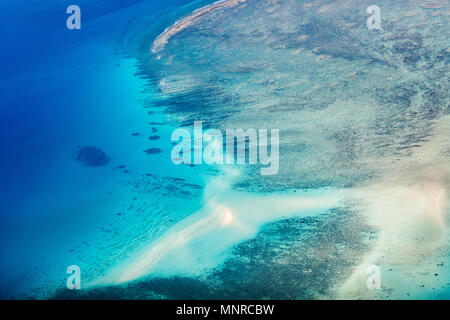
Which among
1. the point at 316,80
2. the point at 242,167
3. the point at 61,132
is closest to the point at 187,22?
the point at 316,80

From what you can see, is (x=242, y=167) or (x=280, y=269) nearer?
(x=280, y=269)

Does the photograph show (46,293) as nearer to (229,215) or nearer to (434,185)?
(229,215)

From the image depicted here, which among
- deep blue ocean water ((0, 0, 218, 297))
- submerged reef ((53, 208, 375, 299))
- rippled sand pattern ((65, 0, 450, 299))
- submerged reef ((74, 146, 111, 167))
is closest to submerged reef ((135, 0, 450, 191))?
rippled sand pattern ((65, 0, 450, 299))

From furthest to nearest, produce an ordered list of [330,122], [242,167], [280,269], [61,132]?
[61,132] → [330,122] → [242,167] → [280,269]

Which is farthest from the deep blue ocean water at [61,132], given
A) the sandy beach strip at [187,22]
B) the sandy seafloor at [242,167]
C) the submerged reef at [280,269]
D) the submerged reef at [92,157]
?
the submerged reef at [280,269]

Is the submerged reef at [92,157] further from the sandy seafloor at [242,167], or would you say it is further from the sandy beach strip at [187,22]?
the sandy beach strip at [187,22]

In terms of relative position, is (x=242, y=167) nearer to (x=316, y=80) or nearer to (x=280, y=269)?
(x=280, y=269)
